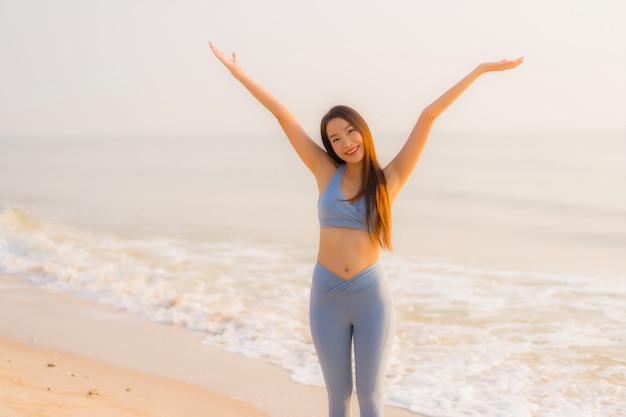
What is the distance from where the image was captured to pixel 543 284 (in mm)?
10539

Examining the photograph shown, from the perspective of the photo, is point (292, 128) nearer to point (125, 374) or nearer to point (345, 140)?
point (345, 140)

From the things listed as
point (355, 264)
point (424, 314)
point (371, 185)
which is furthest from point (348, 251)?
point (424, 314)

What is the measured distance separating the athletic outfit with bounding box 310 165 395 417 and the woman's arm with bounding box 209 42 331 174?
194mm

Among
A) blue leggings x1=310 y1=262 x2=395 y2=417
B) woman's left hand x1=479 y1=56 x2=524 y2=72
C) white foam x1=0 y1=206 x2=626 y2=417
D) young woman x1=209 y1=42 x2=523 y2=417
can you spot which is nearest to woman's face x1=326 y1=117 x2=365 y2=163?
young woman x1=209 y1=42 x2=523 y2=417

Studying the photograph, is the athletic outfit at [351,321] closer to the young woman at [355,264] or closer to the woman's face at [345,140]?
the young woman at [355,264]

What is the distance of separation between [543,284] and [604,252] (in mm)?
4429

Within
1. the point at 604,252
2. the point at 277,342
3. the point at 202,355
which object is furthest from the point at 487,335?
the point at 604,252

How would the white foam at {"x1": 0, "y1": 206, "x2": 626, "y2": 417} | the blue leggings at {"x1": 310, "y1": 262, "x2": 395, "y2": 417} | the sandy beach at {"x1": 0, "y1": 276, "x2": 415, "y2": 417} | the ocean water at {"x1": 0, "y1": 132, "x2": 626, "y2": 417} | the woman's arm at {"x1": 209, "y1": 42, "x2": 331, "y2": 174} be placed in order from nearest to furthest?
1. the blue leggings at {"x1": 310, "y1": 262, "x2": 395, "y2": 417}
2. the woman's arm at {"x1": 209, "y1": 42, "x2": 331, "y2": 174}
3. the sandy beach at {"x1": 0, "y1": 276, "x2": 415, "y2": 417}
4. the white foam at {"x1": 0, "y1": 206, "x2": 626, "y2": 417}
5. the ocean water at {"x1": 0, "y1": 132, "x2": 626, "y2": 417}

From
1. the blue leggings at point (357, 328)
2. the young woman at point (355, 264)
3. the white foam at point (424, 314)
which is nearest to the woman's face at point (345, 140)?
the young woman at point (355, 264)

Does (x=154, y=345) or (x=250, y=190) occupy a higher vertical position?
(x=250, y=190)

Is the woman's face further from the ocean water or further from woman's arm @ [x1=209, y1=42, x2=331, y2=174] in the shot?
the ocean water

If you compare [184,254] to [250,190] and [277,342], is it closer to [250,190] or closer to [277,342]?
[277,342]

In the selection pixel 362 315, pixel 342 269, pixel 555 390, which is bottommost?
pixel 555 390

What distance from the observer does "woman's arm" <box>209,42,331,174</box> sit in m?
3.84
